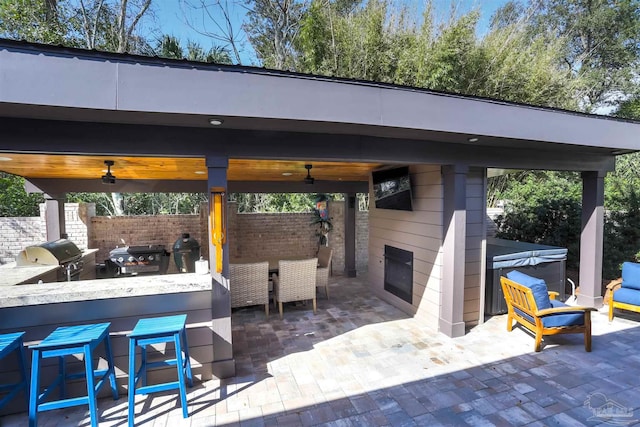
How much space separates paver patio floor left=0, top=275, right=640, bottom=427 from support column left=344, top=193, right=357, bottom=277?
3.05 meters

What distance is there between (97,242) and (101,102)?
5875 millimetres

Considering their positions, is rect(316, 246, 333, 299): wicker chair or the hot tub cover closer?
the hot tub cover

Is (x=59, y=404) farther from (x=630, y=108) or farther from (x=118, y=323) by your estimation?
(x=630, y=108)

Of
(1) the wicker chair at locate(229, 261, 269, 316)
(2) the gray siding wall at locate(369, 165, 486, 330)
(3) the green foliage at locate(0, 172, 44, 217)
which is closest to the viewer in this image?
(2) the gray siding wall at locate(369, 165, 486, 330)

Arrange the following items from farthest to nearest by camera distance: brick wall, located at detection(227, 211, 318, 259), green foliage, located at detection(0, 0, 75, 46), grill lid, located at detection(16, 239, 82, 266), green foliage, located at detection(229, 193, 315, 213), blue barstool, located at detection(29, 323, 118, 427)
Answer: green foliage, located at detection(229, 193, 315, 213) → green foliage, located at detection(0, 0, 75, 46) → brick wall, located at detection(227, 211, 318, 259) → grill lid, located at detection(16, 239, 82, 266) → blue barstool, located at detection(29, 323, 118, 427)

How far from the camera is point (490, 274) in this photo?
4.47m

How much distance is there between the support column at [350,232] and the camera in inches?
284

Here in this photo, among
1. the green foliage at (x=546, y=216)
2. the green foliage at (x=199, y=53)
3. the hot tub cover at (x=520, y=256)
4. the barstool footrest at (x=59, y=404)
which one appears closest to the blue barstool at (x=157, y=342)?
the barstool footrest at (x=59, y=404)

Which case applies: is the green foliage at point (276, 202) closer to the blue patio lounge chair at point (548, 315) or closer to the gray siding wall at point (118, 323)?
the blue patio lounge chair at point (548, 315)

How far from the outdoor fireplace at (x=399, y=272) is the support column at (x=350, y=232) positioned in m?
1.94

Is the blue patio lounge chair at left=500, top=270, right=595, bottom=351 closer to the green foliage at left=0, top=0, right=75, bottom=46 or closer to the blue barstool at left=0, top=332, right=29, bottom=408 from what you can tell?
the blue barstool at left=0, top=332, right=29, bottom=408

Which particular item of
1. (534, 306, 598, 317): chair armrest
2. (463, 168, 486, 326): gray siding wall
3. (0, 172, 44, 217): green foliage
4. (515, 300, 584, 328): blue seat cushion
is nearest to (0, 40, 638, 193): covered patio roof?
(463, 168, 486, 326): gray siding wall

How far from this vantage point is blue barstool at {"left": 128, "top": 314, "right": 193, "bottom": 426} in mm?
2352

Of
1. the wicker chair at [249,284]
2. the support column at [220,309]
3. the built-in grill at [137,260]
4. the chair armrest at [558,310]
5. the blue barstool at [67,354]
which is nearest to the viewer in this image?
the blue barstool at [67,354]
